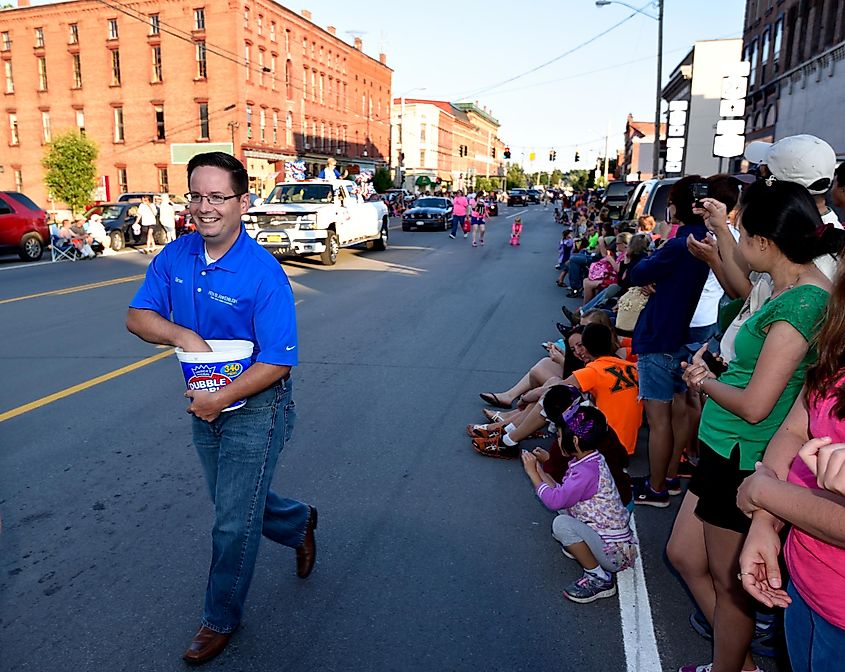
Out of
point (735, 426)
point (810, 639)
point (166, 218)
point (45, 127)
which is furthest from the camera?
point (45, 127)

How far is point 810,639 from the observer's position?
182 cm

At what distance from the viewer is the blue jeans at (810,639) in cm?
173

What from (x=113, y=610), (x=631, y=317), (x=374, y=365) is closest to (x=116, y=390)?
(x=374, y=365)

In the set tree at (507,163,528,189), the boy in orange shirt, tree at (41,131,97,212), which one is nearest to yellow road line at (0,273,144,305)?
the boy in orange shirt

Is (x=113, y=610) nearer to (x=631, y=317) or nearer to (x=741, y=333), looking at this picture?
(x=741, y=333)

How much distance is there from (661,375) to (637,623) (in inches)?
64.7

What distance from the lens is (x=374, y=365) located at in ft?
25.7

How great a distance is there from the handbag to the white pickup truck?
471 inches

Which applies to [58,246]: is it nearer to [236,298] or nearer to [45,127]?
[236,298]

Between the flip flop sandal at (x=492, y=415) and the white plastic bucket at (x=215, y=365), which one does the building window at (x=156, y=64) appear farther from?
the white plastic bucket at (x=215, y=365)

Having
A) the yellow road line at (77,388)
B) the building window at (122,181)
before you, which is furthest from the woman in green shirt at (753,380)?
the building window at (122,181)

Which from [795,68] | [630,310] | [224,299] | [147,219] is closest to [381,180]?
[795,68]

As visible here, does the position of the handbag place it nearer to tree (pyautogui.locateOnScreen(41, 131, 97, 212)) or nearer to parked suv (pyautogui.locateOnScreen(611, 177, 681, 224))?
parked suv (pyautogui.locateOnScreen(611, 177, 681, 224))

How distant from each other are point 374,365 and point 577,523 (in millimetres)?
4504
